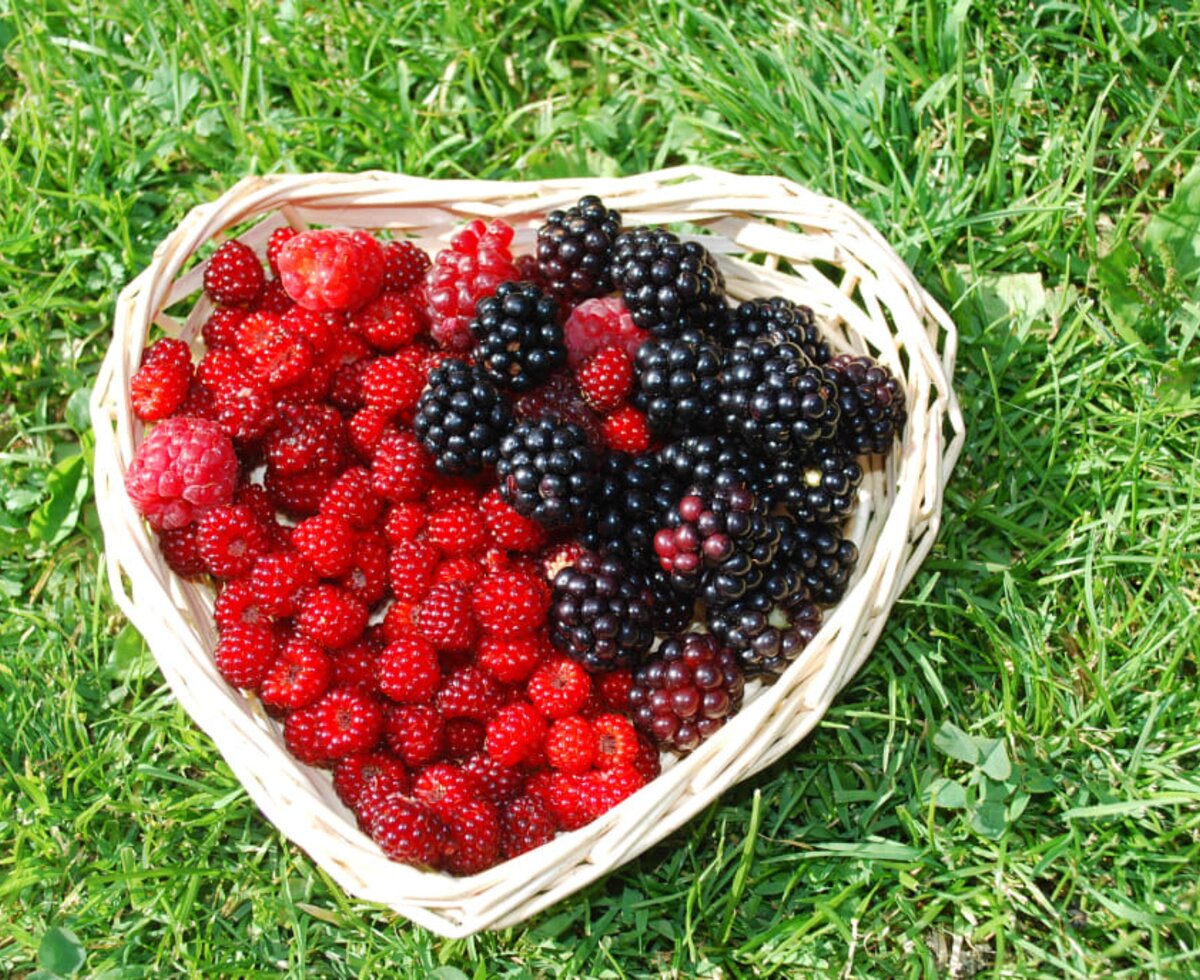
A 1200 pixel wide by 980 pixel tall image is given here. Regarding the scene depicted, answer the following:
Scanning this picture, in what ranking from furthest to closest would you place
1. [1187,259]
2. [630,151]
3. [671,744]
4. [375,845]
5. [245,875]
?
[630,151] → [1187,259] → [245,875] → [671,744] → [375,845]

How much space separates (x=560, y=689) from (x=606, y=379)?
71 centimetres

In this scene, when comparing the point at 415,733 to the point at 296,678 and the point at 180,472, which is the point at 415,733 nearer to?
the point at 296,678

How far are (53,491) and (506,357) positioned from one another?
1422mm

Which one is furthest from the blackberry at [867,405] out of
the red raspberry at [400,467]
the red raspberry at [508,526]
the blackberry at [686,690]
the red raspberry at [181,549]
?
the red raspberry at [181,549]

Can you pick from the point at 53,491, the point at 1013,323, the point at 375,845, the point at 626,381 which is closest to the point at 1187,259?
the point at 1013,323

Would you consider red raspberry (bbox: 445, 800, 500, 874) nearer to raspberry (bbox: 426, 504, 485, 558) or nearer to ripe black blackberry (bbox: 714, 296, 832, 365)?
raspberry (bbox: 426, 504, 485, 558)

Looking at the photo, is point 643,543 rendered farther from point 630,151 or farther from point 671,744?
point 630,151

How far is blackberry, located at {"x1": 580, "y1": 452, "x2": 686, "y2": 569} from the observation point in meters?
2.87

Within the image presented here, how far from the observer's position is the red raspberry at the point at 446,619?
2803 mm

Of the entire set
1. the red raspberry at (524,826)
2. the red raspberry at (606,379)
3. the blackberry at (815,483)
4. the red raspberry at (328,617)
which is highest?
the red raspberry at (606,379)

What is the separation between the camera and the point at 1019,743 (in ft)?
9.76

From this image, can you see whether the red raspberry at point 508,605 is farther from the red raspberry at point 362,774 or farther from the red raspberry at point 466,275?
the red raspberry at point 466,275

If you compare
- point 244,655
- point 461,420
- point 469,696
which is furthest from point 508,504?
point 244,655

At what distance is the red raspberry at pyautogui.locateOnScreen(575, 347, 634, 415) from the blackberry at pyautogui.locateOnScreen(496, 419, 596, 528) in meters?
0.15
